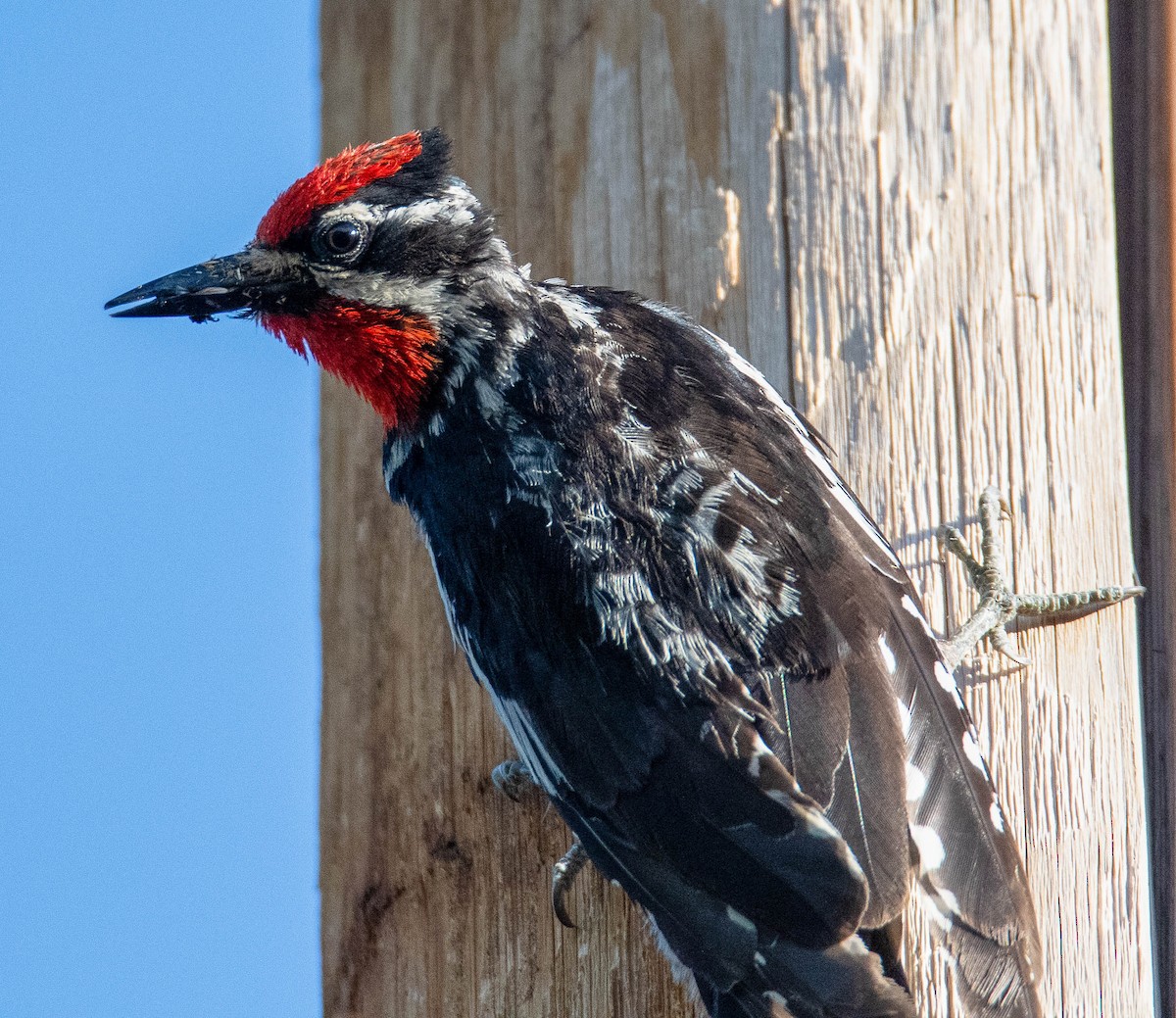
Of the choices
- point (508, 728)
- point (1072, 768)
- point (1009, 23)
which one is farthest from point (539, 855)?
point (1009, 23)

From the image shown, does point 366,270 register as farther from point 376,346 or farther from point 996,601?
point 996,601

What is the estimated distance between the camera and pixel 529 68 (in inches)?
118

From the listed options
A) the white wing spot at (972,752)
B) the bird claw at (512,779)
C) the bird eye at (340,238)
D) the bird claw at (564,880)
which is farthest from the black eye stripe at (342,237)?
the white wing spot at (972,752)

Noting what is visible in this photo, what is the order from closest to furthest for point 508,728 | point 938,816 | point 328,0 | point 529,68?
1. point 938,816
2. point 508,728
3. point 529,68
4. point 328,0

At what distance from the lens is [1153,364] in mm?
2766

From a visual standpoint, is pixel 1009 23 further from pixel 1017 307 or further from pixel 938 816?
pixel 938 816

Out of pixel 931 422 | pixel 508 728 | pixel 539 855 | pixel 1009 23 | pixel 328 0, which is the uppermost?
pixel 328 0

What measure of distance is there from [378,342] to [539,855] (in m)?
0.89

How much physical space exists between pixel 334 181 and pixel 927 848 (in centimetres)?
Result: 142

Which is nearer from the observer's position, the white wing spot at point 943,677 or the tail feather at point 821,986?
the tail feather at point 821,986

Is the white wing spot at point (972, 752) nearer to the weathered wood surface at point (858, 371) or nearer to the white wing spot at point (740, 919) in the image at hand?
the weathered wood surface at point (858, 371)

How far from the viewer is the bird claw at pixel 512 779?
2.63m

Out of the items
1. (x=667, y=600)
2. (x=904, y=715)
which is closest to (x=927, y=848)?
(x=904, y=715)

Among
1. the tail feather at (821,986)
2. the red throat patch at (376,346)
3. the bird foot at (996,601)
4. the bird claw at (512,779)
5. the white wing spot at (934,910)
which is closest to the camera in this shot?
the tail feather at (821,986)
